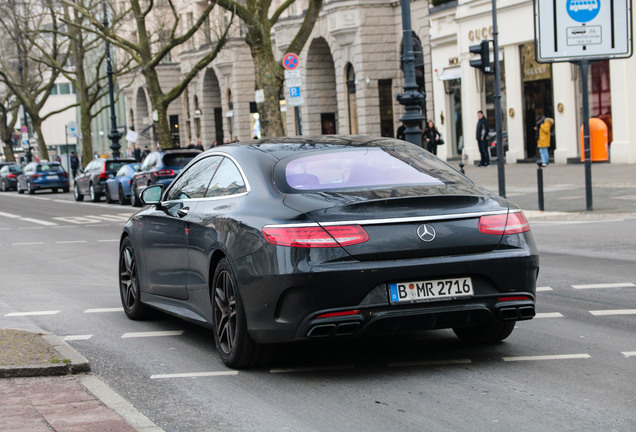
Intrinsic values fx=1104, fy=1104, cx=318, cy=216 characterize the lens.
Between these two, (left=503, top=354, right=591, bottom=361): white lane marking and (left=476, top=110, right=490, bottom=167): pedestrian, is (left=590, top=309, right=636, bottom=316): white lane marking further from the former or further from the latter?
(left=476, top=110, right=490, bottom=167): pedestrian

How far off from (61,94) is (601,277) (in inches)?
4761

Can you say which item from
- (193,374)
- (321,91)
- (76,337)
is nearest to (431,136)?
(321,91)

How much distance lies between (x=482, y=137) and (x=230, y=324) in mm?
30402

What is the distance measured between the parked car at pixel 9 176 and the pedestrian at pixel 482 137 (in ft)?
95.7

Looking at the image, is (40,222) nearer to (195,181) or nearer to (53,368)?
(195,181)

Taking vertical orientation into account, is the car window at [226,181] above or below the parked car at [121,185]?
above

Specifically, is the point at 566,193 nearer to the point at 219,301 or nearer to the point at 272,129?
the point at 272,129

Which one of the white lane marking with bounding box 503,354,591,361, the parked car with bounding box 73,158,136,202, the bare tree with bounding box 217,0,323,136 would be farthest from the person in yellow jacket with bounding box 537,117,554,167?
the white lane marking with bounding box 503,354,591,361

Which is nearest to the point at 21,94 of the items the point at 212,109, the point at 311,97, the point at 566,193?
the point at 212,109

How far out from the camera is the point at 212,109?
232 feet

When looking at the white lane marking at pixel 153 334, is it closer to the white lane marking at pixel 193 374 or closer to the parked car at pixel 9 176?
the white lane marking at pixel 193 374

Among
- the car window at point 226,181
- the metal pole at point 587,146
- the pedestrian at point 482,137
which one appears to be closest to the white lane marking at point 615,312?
the car window at point 226,181

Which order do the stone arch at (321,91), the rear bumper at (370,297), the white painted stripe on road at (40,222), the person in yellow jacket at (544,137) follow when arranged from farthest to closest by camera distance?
the stone arch at (321,91), the person in yellow jacket at (544,137), the white painted stripe on road at (40,222), the rear bumper at (370,297)

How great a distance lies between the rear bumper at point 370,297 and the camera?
629cm
